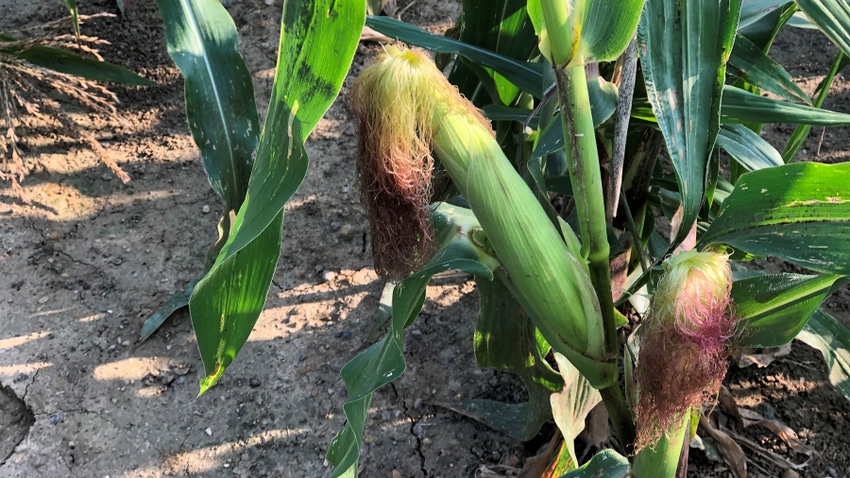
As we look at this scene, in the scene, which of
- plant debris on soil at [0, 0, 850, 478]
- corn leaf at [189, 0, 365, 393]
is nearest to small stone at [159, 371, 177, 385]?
plant debris on soil at [0, 0, 850, 478]

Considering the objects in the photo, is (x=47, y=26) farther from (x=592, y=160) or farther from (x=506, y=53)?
(x=592, y=160)

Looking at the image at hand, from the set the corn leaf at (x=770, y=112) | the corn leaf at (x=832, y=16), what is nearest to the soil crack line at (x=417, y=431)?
the corn leaf at (x=770, y=112)

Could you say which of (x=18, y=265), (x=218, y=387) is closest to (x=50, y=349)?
(x=18, y=265)

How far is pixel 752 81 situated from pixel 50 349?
1370 millimetres

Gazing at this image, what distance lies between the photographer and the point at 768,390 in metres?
1.17

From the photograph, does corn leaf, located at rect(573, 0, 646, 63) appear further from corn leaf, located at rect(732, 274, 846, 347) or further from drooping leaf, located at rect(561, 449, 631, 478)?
drooping leaf, located at rect(561, 449, 631, 478)

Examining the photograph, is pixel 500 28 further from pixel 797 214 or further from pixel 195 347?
pixel 195 347

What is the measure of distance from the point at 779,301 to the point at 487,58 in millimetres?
439

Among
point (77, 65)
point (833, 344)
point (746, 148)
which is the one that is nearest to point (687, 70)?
point (746, 148)

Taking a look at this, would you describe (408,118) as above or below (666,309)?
above

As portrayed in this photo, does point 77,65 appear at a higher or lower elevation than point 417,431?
higher

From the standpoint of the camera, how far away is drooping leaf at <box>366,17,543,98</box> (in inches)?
30.9

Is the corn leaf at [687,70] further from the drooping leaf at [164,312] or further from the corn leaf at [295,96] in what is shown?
the drooping leaf at [164,312]

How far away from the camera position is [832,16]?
0.57m
